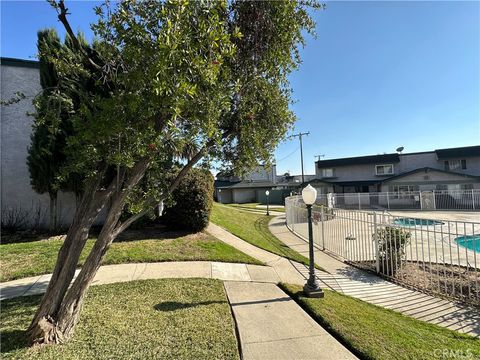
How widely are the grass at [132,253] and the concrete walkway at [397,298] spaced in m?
2.47

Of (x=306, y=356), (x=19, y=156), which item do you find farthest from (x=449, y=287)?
(x=19, y=156)

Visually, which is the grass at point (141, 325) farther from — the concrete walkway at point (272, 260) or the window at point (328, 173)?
the window at point (328, 173)

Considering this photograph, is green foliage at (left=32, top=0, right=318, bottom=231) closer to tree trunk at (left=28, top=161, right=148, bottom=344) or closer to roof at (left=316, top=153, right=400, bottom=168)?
tree trunk at (left=28, top=161, right=148, bottom=344)

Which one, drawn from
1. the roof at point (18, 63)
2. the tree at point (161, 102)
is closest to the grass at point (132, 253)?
the tree at point (161, 102)

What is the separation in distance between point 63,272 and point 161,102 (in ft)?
9.73

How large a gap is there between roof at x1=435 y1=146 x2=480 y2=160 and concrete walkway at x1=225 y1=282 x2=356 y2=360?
114ft

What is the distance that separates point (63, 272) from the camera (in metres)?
3.89

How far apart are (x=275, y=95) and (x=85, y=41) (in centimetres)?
836

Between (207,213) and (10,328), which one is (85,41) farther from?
(10,328)

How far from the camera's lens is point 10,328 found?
407 centimetres

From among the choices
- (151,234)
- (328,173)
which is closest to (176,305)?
(151,234)

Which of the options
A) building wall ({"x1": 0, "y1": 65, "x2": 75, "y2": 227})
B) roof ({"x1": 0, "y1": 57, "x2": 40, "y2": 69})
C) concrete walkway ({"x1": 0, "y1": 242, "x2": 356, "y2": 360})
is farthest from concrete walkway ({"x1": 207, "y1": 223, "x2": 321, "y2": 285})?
roof ({"x1": 0, "y1": 57, "x2": 40, "y2": 69})

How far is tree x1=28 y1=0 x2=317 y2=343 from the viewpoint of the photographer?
315 centimetres

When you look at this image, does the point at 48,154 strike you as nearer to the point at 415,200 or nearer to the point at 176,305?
the point at 176,305
